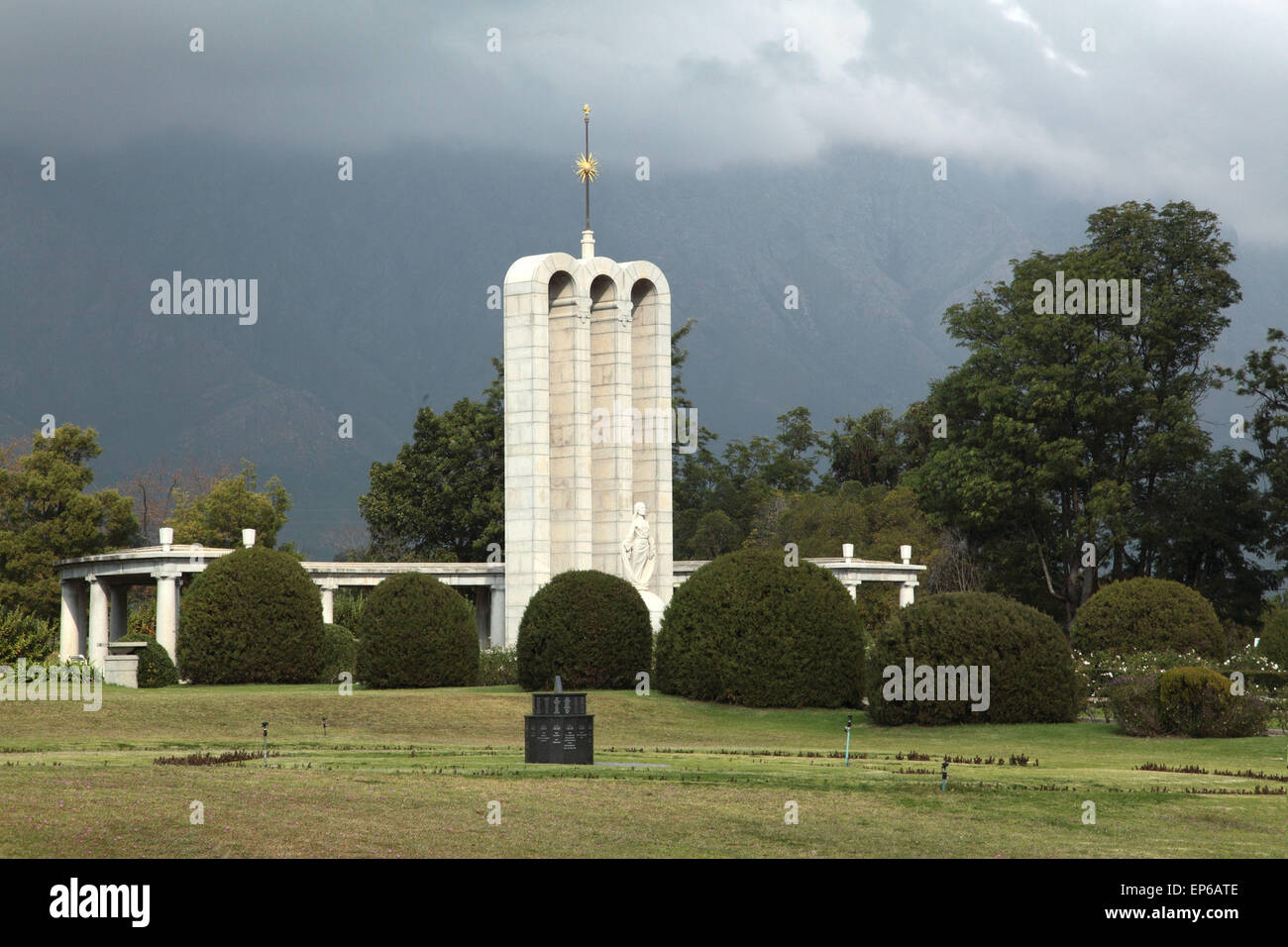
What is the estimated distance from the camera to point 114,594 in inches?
1879

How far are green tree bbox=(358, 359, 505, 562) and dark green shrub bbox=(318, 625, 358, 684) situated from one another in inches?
1038

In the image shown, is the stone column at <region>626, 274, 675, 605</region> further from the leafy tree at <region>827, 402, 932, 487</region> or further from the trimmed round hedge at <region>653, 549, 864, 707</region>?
the leafy tree at <region>827, 402, 932, 487</region>

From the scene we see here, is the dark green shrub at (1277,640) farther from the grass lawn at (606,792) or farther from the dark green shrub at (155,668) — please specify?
the dark green shrub at (155,668)

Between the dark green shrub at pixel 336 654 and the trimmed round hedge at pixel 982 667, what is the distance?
1393 centimetres

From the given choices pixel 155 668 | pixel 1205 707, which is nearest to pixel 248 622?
pixel 155 668

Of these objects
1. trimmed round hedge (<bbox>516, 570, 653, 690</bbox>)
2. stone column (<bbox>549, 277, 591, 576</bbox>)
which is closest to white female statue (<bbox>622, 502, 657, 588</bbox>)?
stone column (<bbox>549, 277, 591, 576</bbox>)

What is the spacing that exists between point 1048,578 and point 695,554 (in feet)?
71.2

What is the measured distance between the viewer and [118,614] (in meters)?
47.7

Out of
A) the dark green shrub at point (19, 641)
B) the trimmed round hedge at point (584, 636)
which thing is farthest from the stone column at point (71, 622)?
the trimmed round hedge at point (584, 636)

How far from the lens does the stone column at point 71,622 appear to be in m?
47.2

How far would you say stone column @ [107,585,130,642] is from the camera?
46906 mm

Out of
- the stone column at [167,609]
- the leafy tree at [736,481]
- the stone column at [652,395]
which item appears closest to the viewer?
the stone column at [167,609]

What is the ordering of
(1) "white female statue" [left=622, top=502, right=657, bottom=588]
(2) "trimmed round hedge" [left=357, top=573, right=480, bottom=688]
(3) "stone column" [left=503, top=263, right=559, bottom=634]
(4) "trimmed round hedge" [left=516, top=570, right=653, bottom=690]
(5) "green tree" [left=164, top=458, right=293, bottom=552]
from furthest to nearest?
(5) "green tree" [left=164, top=458, right=293, bottom=552] → (3) "stone column" [left=503, top=263, right=559, bottom=634] → (1) "white female statue" [left=622, top=502, right=657, bottom=588] → (2) "trimmed round hedge" [left=357, top=573, right=480, bottom=688] → (4) "trimmed round hedge" [left=516, top=570, right=653, bottom=690]
